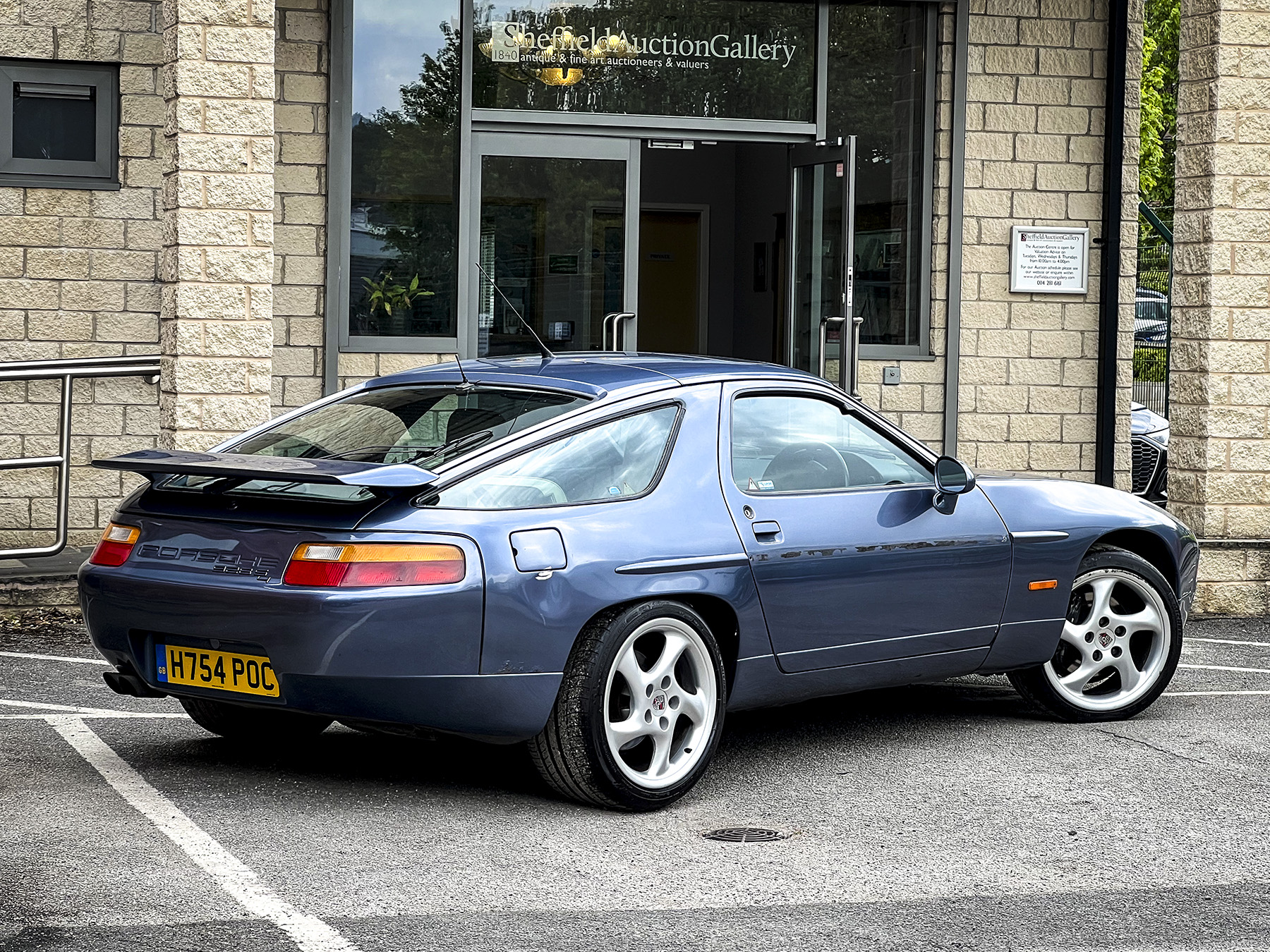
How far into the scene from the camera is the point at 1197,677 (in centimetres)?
828

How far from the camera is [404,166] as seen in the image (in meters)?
11.3

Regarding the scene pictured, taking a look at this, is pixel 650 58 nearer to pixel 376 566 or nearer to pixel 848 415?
pixel 848 415

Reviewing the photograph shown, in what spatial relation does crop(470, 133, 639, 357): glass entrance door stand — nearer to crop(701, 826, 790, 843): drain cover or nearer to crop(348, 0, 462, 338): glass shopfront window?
crop(348, 0, 462, 338): glass shopfront window

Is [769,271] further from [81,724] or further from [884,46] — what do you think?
[81,724]

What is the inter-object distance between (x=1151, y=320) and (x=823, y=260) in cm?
1321

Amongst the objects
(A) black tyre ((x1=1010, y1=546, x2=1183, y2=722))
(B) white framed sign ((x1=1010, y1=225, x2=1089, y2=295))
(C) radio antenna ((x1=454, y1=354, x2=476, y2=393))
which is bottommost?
(A) black tyre ((x1=1010, y1=546, x2=1183, y2=722))

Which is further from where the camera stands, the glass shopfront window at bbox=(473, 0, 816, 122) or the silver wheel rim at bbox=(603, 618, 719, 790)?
the glass shopfront window at bbox=(473, 0, 816, 122)

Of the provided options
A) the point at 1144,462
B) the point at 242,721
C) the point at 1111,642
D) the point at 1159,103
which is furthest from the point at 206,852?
the point at 1159,103

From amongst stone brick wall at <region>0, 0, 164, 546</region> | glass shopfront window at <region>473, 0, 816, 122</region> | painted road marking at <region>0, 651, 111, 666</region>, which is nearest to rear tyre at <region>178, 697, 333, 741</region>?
painted road marking at <region>0, 651, 111, 666</region>

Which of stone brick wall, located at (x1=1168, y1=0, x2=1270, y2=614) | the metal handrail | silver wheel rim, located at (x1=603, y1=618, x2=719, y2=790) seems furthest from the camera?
stone brick wall, located at (x1=1168, y1=0, x2=1270, y2=614)

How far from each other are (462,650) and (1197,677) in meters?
4.47

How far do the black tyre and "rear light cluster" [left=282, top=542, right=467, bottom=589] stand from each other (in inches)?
110

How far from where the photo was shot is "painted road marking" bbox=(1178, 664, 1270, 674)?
8523 mm

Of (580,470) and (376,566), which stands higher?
(580,470)
